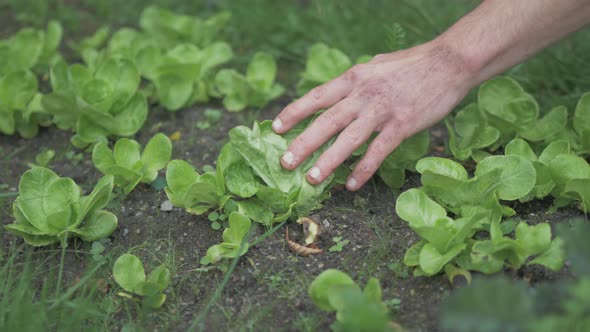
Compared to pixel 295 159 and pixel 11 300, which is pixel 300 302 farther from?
pixel 11 300

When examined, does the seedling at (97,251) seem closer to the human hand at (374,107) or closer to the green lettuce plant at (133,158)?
the green lettuce plant at (133,158)

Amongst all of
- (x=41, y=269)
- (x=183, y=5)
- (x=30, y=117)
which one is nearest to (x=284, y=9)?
(x=183, y=5)

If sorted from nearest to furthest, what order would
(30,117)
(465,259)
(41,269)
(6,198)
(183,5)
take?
1. (465,259)
2. (41,269)
3. (6,198)
4. (30,117)
5. (183,5)

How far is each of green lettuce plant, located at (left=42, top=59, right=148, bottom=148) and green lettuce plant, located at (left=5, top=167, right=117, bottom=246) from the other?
424 millimetres

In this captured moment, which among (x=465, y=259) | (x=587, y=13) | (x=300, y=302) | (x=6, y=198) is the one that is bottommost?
(x=6, y=198)

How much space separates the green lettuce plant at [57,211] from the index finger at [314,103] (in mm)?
483

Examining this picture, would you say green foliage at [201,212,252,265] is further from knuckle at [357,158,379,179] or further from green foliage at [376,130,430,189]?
green foliage at [376,130,430,189]

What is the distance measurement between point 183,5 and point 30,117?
45.8 inches

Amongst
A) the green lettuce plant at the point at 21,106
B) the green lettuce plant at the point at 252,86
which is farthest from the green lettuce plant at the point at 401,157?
the green lettuce plant at the point at 21,106

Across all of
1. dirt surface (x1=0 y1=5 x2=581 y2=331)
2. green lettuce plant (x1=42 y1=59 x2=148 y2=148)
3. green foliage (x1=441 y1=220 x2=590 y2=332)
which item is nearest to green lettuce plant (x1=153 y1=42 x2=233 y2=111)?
green lettuce plant (x1=42 y1=59 x2=148 y2=148)

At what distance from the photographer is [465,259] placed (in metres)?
1.52

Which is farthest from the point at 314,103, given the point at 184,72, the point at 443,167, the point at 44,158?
the point at 44,158

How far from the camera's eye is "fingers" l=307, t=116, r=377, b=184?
1708 mm

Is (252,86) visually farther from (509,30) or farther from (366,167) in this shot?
(509,30)
